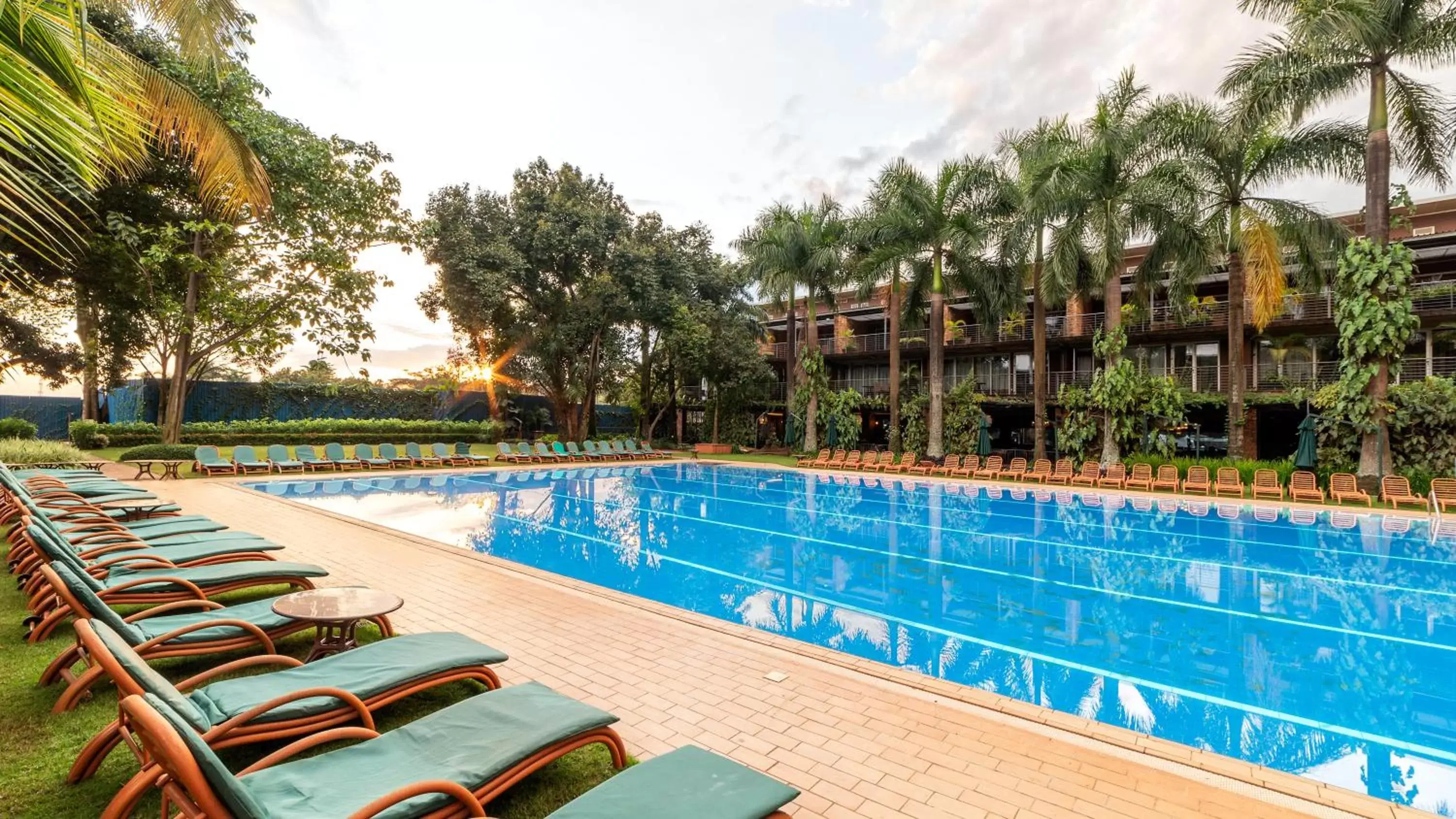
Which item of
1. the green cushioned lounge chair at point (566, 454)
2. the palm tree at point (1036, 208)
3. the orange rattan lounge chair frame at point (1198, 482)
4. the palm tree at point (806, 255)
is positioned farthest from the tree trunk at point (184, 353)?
the orange rattan lounge chair frame at point (1198, 482)

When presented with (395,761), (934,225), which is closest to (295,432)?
(934,225)

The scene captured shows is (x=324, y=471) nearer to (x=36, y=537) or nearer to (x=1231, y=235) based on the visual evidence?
(x=36, y=537)

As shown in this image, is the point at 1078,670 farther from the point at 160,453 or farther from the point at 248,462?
the point at 160,453

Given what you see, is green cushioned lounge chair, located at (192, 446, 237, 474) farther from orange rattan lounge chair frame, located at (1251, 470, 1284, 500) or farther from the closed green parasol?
the closed green parasol

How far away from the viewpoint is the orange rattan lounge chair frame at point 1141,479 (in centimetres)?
1814


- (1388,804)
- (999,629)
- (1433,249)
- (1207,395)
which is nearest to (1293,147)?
(1207,395)

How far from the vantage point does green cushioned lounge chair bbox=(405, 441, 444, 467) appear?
72.4ft

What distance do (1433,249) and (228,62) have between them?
3355 centimetres

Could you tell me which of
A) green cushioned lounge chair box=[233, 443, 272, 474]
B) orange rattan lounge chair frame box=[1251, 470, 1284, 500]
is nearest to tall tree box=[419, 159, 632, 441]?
green cushioned lounge chair box=[233, 443, 272, 474]

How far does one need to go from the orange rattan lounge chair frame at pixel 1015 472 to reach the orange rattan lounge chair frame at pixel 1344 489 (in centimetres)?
719

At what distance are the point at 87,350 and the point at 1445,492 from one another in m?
34.1

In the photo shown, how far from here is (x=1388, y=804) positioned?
3281mm

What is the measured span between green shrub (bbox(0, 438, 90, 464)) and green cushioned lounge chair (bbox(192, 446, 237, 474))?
2.45 metres

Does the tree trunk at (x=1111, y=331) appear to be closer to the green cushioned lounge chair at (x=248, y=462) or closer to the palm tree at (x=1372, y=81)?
the palm tree at (x=1372, y=81)
